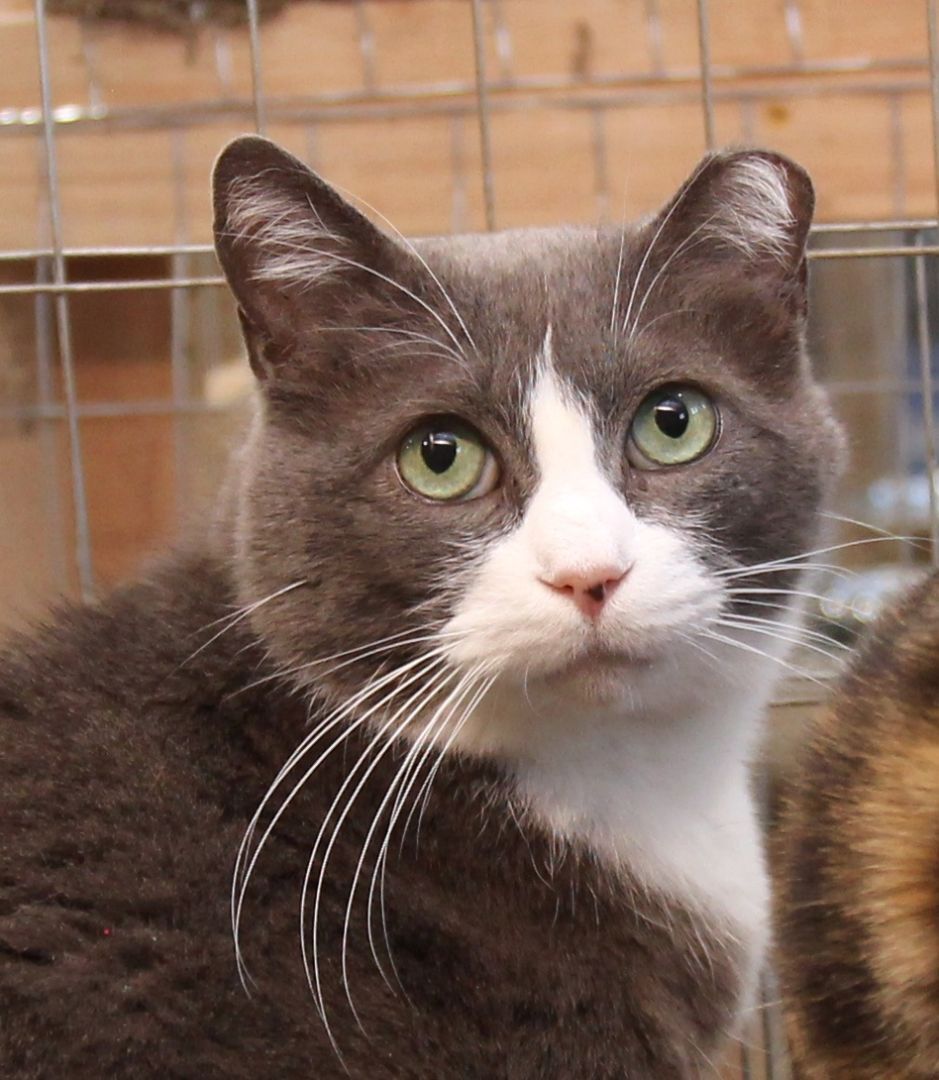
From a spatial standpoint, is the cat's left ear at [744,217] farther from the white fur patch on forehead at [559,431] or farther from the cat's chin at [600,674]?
the cat's chin at [600,674]

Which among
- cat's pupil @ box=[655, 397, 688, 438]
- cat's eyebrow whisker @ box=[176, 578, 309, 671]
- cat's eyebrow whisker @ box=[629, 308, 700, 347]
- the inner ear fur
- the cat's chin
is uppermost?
the inner ear fur

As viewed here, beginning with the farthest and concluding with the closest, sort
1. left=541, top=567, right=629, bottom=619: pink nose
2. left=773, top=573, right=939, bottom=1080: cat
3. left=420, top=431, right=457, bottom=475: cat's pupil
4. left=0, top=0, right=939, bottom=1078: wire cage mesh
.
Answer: left=0, top=0, right=939, bottom=1078: wire cage mesh
left=420, top=431, right=457, bottom=475: cat's pupil
left=541, top=567, right=629, bottom=619: pink nose
left=773, top=573, right=939, bottom=1080: cat

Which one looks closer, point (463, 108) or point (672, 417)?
point (672, 417)

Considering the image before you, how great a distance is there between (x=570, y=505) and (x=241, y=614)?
26 cm

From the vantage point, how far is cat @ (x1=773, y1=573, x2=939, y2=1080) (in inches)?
22.5

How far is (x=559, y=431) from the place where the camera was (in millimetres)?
812

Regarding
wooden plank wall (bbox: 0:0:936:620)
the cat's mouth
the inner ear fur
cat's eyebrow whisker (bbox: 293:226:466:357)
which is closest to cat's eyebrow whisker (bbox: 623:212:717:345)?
the inner ear fur

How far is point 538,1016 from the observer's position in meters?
0.80

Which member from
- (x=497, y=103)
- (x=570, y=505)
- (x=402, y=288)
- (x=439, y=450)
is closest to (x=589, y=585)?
(x=570, y=505)

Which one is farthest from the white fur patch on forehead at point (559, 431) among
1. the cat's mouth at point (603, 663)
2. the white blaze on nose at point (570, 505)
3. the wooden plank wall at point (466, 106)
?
the wooden plank wall at point (466, 106)

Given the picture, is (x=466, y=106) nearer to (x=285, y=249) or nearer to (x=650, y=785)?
(x=285, y=249)

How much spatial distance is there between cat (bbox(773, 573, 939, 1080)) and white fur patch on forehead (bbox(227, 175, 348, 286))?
1.46 ft

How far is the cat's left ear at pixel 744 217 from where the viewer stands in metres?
0.89

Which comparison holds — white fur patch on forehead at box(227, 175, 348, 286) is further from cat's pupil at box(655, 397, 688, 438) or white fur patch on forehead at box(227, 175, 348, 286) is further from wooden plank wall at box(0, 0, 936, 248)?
wooden plank wall at box(0, 0, 936, 248)
